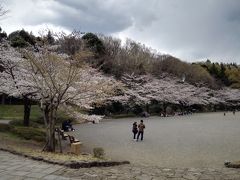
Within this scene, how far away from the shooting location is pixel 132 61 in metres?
62.1

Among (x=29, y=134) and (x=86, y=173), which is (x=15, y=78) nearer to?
(x=29, y=134)

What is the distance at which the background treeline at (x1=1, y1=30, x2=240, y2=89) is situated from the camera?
45050 millimetres

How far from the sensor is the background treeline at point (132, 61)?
4505 centimetres

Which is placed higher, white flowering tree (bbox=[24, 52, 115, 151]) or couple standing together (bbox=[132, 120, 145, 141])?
white flowering tree (bbox=[24, 52, 115, 151])

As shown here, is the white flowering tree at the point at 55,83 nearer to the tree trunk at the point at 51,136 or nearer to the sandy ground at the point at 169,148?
the tree trunk at the point at 51,136

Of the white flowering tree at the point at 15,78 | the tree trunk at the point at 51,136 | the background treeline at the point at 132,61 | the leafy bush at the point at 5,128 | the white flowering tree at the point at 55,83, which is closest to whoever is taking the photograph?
the tree trunk at the point at 51,136

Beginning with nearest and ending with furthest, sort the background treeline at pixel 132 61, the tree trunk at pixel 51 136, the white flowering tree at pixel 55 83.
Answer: the tree trunk at pixel 51 136
the white flowering tree at pixel 55 83
the background treeline at pixel 132 61

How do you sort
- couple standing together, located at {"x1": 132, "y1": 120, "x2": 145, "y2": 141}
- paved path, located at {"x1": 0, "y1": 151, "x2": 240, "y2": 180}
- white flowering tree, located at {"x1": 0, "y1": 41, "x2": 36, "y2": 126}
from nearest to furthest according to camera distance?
paved path, located at {"x1": 0, "y1": 151, "x2": 240, "y2": 180} < white flowering tree, located at {"x1": 0, "y1": 41, "x2": 36, "y2": 126} < couple standing together, located at {"x1": 132, "y1": 120, "x2": 145, "y2": 141}

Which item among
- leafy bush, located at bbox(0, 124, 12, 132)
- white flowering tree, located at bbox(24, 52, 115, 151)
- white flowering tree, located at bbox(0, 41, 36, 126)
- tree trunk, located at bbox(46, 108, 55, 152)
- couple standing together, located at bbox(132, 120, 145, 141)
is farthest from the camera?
couple standing together, located at bbox(132, 120, 145, 141)

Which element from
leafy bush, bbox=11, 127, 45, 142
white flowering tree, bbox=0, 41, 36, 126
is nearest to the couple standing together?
leafy bush, bbox=11, 127, 45, 142

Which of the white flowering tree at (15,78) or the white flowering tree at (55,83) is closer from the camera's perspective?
the white flowering tree at (55,83)

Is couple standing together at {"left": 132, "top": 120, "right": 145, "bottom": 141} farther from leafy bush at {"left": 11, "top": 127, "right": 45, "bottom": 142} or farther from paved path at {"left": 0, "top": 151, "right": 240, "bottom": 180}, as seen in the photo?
paved path at {"left": 0, "top": 151, "right": 240, "bottom": 180}

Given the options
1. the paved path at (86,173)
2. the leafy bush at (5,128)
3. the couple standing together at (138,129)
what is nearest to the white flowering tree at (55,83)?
the leafy bush at (5,128)

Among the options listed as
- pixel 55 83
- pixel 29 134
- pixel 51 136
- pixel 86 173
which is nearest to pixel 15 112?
pixel 29 134
